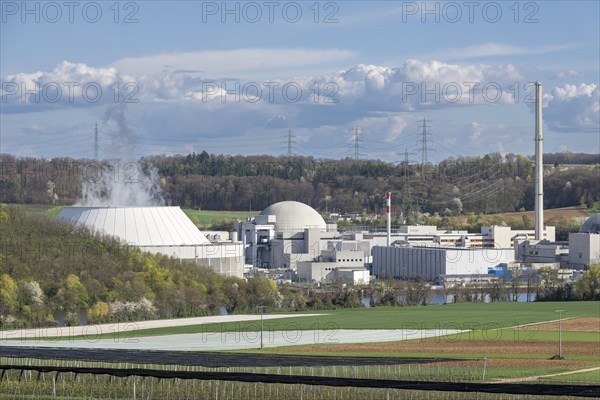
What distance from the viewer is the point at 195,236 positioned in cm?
8719

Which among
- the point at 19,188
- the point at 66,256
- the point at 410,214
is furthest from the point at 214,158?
the point at 66,256

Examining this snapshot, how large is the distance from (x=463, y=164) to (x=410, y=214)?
28324 millimetres

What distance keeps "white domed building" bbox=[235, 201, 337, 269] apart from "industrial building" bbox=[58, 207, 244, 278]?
22945 millimetres

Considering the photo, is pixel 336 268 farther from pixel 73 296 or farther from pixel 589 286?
pixel 73 296

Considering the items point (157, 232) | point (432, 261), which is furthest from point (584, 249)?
point (157, 232)

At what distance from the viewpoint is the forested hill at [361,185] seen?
553ft

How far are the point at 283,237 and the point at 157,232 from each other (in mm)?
30966

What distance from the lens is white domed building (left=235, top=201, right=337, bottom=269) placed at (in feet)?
371

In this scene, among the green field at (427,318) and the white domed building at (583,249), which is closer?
the green field at (427,318)

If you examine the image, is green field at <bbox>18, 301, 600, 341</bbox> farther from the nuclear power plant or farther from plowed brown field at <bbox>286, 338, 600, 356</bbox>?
the nuclear power plant

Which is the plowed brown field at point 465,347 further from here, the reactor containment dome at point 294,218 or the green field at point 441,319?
the reactor containment dome at point 294,218

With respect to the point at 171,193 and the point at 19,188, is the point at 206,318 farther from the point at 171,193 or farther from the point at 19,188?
the point at 171,193

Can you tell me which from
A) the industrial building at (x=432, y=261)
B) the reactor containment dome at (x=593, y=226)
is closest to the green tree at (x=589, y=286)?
the industrial building at (x=432, y=261)

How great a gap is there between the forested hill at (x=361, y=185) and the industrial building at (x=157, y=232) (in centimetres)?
6967
